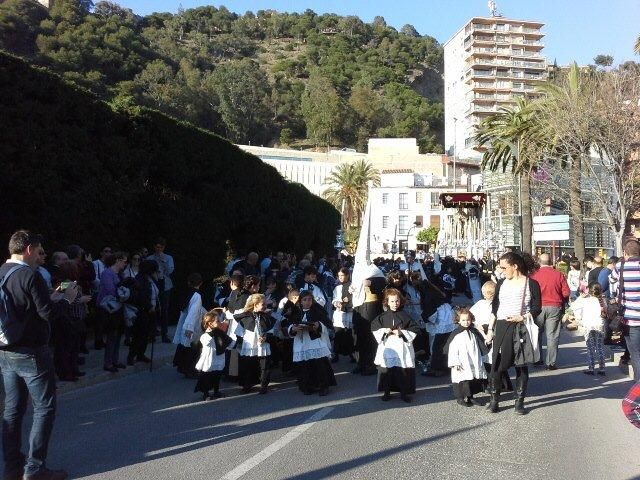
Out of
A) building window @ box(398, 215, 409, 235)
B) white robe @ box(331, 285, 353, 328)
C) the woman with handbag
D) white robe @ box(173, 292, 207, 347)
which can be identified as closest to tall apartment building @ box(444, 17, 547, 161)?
building window @ box(398, 215, 409, 235)

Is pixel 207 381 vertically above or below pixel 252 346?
below

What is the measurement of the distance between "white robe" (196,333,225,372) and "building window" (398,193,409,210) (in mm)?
68932

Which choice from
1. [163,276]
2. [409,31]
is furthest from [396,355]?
[409,31]

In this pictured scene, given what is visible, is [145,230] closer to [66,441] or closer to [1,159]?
[1,159]

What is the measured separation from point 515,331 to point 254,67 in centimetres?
12615

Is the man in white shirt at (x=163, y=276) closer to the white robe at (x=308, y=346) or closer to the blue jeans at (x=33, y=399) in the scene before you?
the white robe at (x=308, y=346)

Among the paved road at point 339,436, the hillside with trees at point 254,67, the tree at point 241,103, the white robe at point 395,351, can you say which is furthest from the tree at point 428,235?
the white robe at point 395,351

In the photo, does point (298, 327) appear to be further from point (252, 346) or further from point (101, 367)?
point (101, 367)

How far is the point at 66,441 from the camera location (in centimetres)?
734

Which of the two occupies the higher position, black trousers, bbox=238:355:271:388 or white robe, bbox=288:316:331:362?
white robe, bbox=288:316:331:362

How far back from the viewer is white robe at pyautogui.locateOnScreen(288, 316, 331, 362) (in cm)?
989

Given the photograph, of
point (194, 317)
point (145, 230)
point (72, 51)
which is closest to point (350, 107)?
point (72, 51)

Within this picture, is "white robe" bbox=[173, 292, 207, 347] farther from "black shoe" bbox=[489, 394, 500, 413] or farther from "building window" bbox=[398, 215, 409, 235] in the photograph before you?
"building window" bbox=[398, 215, 409, 235]

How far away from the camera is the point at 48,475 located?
575 centimetres
